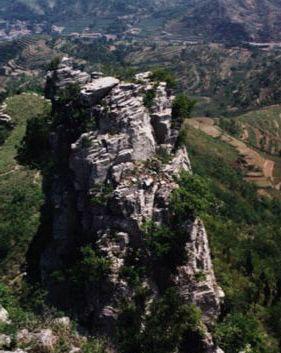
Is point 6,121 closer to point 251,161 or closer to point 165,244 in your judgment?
point 165,244

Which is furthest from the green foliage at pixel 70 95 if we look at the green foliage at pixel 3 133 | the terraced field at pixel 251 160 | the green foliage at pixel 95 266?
the terraced field at pixel 251 160

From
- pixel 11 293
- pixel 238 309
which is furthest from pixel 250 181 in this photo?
pixel 11 293

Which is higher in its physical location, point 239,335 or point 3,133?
point 239,335

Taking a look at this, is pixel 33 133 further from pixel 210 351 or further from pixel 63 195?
pixel 210 351

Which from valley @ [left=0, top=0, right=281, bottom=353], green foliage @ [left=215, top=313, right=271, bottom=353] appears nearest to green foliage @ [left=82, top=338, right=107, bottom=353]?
valley @ [left=0, top=0, right=281, bottom=353]

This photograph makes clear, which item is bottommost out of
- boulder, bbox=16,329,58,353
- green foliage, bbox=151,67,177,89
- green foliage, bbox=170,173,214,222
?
boulder, bbox=16,329,58,353

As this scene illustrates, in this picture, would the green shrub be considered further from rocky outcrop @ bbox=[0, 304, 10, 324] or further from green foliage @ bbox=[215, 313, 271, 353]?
green foliage @ bbox=[215, 313, 271, 353]

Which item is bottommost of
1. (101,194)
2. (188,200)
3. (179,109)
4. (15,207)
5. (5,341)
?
(15,207)

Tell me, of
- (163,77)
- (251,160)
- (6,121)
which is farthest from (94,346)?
(251,160)
